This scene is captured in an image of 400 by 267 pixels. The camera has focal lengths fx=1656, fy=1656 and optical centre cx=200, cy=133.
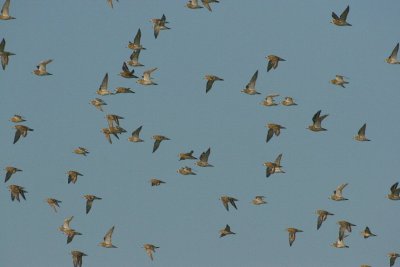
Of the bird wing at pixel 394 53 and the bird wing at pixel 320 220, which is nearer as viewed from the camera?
the bird wing at pixel 320 220

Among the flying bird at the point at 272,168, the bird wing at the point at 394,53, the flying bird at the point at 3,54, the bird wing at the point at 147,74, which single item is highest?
the bird wing at the point at 394,53

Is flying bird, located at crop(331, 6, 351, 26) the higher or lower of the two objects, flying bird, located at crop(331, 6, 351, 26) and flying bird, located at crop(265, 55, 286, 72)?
the higher

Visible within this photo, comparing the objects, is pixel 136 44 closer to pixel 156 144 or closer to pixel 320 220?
pixel 156 144

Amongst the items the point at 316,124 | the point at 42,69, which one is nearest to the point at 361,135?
the point at 316,124

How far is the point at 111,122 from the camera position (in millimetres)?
93938

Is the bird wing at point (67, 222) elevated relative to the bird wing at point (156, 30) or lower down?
lower down

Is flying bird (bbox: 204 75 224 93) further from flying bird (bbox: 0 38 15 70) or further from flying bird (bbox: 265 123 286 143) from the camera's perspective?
flying bird (bbox: 0 38 15 70)

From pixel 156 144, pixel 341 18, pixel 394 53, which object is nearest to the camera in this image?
pixel 341 18

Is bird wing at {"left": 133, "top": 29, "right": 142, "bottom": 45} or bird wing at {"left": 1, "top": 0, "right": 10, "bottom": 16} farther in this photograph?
bird wing at {"left": 133, "top": 29, "right": 142, "bottom": 45}

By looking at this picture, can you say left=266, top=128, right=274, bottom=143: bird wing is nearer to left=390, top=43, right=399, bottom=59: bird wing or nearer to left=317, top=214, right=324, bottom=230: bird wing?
left=317, top=214, right=324, bottom=230: bird wing

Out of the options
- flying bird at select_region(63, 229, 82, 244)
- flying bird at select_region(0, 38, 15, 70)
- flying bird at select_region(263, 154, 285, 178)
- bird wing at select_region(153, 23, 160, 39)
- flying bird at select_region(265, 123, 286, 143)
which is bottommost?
flying bird at select_region(63, 229, 82, 244)

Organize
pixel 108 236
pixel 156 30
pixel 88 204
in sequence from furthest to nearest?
pixel 108 236 < pixel 88 204 < pixel 156 30

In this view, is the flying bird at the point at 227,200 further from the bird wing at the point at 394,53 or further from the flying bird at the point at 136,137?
the bird wing at the point at 394,53

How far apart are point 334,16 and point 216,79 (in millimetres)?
7684
